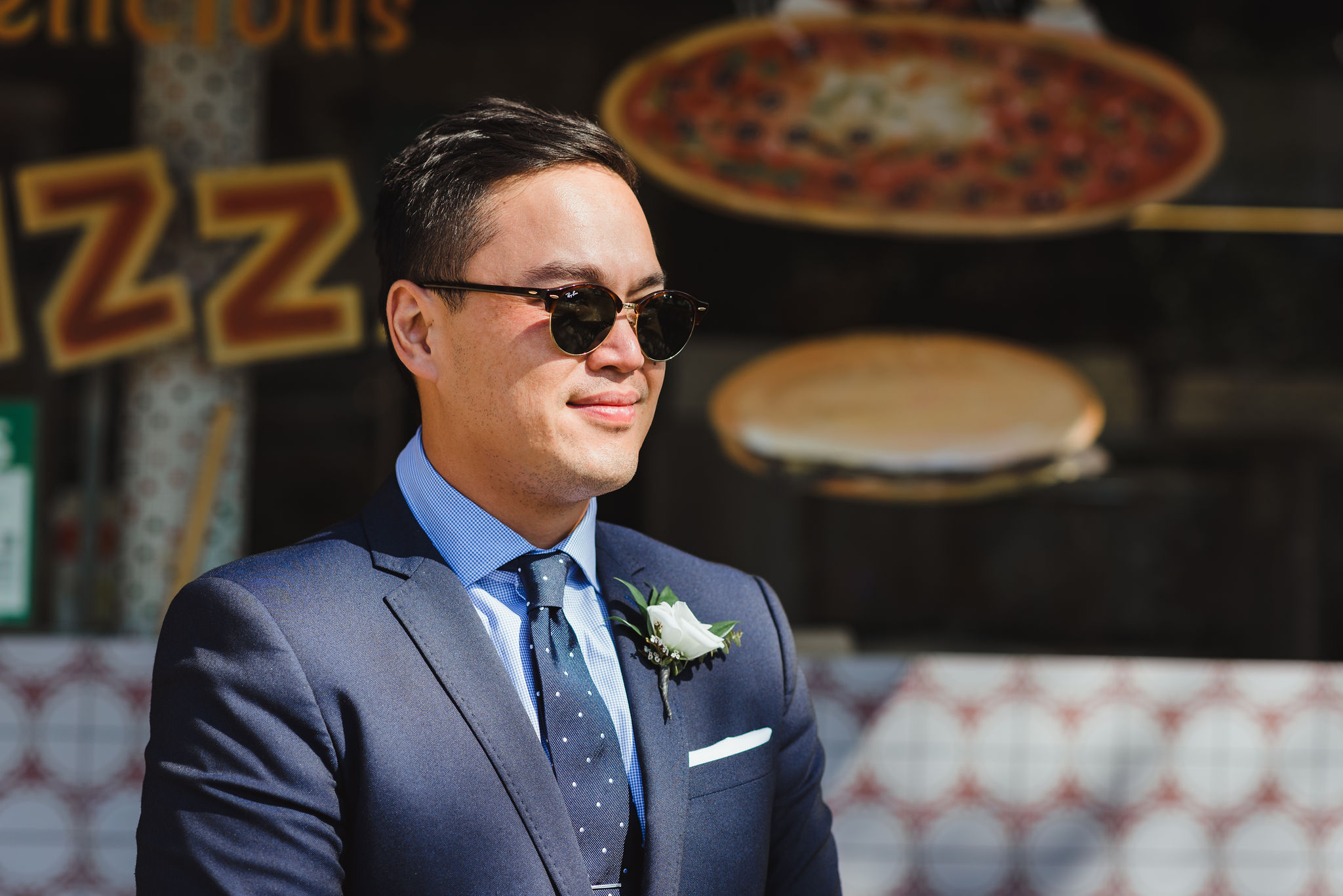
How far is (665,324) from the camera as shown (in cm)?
142

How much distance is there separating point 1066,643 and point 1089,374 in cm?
85

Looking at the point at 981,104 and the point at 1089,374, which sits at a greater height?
the point at 981,104

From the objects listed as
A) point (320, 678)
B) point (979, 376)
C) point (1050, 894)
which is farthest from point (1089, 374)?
point (320, 678)

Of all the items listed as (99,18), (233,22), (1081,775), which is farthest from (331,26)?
(1081,775)

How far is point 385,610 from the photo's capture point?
4.34 ft

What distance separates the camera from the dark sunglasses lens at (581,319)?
1.33 meters

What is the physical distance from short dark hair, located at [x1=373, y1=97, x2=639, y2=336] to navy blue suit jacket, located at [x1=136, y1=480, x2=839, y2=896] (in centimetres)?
30

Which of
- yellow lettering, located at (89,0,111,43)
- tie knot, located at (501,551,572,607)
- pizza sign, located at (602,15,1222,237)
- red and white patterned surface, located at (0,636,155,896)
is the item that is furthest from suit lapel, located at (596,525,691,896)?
yellow lettering, located at (89,0,111,43)

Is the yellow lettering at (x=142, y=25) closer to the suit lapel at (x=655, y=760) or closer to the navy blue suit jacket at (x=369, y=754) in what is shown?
the navy blue suit jacket at (x=369, y=754)

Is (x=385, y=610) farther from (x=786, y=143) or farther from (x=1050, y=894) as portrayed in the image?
(x=1050, y=894)

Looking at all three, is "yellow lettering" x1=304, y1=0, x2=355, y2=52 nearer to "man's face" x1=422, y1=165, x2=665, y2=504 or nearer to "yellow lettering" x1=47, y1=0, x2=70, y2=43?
"yellow lettering" x1=47, y1=0, x2=70, y2=43

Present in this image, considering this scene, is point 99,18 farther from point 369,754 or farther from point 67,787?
point 369,754

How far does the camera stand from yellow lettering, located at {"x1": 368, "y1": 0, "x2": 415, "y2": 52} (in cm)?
371

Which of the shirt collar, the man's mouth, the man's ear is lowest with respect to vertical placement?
the shirt collar
